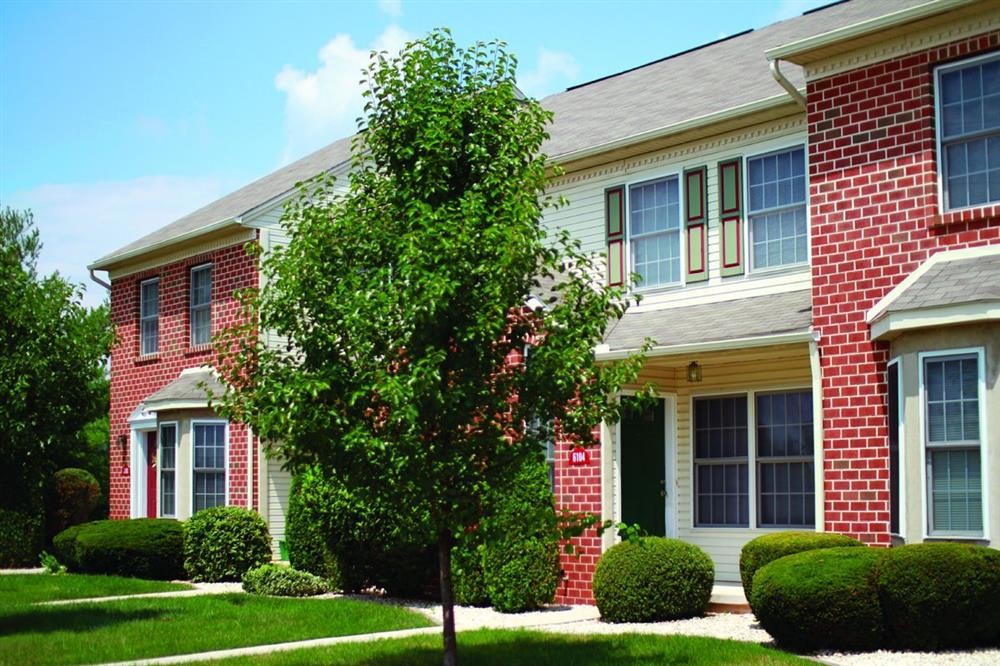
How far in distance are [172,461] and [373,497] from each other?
1496cm

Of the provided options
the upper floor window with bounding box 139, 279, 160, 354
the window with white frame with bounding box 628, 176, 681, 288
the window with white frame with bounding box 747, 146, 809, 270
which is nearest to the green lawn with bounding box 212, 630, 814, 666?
the window with white frame with bounding box 747, 146, 809, 270

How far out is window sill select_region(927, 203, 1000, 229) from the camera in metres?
12.8

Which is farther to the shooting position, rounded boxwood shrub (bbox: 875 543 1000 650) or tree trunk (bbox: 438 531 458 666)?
rounded boxwood shrub (bbox: 875 543 1000 650)

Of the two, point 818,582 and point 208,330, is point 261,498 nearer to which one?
point 208,330

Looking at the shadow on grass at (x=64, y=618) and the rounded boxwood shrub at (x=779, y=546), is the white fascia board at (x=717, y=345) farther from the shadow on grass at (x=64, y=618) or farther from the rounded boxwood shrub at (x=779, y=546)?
the shadow on grass at (x=64, y=618)

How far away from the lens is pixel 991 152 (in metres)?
13.0

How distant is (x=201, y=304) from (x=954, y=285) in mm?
16393

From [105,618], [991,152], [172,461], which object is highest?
[991,152]

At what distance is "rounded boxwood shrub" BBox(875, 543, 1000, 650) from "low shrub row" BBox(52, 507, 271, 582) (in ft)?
42.7

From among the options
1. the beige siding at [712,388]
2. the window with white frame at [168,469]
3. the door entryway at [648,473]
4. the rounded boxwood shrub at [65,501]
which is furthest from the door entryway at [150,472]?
the beige siding at [712,388]

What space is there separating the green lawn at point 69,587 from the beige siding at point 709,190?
28.5 feet

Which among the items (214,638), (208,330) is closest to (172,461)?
(208,330)

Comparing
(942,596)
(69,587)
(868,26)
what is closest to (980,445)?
(942,596)

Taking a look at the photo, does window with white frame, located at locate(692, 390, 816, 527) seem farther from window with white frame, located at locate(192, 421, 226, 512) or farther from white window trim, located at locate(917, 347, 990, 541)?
window with white frame, located at locate(192, 421, 226, 512)
